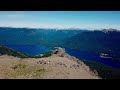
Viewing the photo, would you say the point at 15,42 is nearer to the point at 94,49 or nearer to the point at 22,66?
the point at 22,66

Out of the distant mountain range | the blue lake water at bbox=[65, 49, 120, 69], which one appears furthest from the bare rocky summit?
the distant mountain range

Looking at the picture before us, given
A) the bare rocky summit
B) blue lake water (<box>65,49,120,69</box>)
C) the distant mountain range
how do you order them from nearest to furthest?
the bare rocky summit < the distant mountain range < blue lake water (<box>65,49,120,69</box>)

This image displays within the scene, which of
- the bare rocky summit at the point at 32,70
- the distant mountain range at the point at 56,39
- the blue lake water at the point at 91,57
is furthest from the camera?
the blue lake water at the point at 91,57

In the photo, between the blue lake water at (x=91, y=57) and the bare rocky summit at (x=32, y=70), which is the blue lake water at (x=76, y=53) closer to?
the blue lake water at (x=91, y=57)

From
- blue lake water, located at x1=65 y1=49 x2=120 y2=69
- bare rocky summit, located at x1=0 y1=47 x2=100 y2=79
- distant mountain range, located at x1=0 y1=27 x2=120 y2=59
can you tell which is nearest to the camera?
bare rocky summit, located at x1=0 y1=47 x2=100 y2=79

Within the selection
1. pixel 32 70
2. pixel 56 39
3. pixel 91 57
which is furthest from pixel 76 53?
pixel 32 70

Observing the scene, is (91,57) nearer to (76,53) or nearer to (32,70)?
(76,53)

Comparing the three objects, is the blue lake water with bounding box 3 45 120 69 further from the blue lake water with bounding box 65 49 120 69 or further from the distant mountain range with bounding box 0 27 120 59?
the distant mountain range with bounding box 0 27 120 59

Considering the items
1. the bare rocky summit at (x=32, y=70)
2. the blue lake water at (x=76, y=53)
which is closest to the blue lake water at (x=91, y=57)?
the blue lake water at (x=76, y=53)
